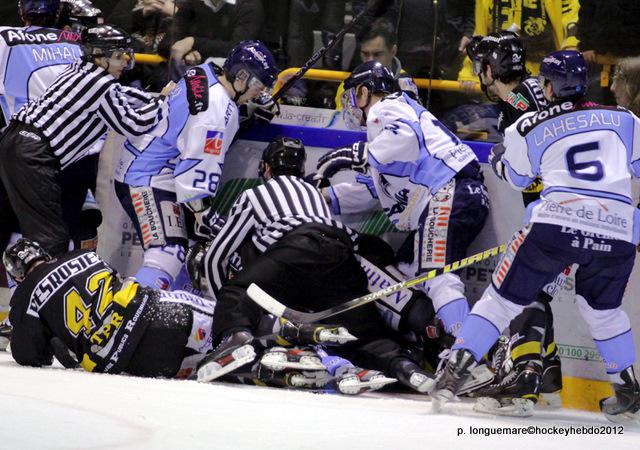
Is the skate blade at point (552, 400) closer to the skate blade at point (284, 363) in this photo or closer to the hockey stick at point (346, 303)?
the hockey stick at point (346, 303)

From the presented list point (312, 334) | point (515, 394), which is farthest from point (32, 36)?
point (515, 394)

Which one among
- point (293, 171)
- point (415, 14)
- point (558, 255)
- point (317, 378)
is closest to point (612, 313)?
point (558, 255)

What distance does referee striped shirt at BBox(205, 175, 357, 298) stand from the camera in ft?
17.9

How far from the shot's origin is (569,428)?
427 cm

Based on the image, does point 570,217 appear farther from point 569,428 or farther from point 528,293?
point 569,428

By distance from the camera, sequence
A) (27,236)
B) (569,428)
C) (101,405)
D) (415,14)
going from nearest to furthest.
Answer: (101,405) < (569,428) < (27,236) < (415,14)

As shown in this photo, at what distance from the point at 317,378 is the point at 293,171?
1102mm

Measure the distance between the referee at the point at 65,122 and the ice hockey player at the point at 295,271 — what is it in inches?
32.3

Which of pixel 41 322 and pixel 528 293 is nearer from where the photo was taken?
pixel 528 293

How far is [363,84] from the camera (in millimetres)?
5781

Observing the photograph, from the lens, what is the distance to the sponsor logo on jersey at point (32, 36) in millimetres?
6359

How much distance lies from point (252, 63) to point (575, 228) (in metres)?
2.04

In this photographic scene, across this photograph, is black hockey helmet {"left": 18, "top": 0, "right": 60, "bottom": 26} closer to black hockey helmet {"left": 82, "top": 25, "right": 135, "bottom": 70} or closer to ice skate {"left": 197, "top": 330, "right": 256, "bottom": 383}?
black hockey helmet {"left": 82, "top": 25, "right": 135, "bottom": 70}

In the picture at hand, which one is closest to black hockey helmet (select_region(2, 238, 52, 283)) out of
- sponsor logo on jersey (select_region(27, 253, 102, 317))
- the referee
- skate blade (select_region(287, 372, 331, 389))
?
sponsor logo on jersey (select_region(27, 253, 102, 317))
